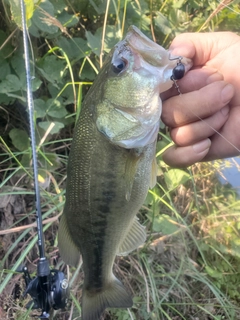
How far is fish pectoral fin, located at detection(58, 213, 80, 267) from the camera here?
1278 millimetres

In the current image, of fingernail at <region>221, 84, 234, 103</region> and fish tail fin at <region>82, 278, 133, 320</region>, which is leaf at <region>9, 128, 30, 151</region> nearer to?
fish tail fin at <region>82, 278, 133, 320</region>

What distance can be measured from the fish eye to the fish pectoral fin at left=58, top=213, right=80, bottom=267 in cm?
48

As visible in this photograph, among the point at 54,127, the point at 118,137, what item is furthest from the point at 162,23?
the point at 118,137

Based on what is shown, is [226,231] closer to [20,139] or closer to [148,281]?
[148,281]

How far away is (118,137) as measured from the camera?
1.12 metres

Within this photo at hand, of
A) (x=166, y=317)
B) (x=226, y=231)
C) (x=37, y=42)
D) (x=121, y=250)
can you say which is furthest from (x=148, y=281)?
(x=37, y=42)

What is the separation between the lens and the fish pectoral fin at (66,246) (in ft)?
4.19

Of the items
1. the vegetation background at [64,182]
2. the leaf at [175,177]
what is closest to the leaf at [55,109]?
the vegetation background at [64,182]

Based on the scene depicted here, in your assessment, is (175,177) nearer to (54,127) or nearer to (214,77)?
(54,127)

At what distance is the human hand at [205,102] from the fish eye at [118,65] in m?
0.18

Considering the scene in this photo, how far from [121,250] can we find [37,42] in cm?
126

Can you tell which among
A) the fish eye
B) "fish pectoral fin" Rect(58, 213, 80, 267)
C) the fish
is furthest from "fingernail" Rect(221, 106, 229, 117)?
"fish pectoral fin" Rect(58, 213, 80, 267)

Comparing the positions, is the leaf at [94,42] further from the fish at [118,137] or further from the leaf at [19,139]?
the fish at [118,137]

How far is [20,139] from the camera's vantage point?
6.51 feet
